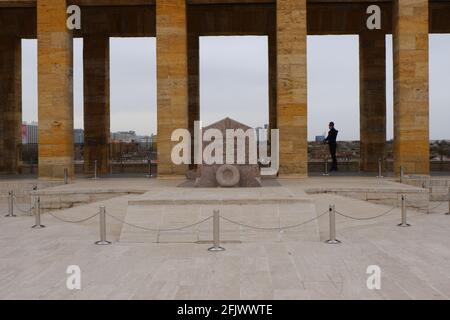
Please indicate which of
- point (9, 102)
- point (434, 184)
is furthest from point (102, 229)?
point (9, 102)

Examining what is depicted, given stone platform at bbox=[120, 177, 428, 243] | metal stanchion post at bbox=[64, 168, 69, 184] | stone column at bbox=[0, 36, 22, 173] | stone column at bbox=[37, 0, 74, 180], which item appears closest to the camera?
stone platform at bbox=[120, 177, 428, 243]

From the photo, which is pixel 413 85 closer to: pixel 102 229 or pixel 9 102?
pixel 102 229

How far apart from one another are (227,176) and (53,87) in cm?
1031

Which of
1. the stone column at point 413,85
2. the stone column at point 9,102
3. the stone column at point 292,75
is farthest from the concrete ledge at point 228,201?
the stone column at point 9,102

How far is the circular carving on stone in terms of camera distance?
16078mm

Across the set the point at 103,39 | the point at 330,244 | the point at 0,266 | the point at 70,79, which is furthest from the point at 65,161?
the point at 330,244

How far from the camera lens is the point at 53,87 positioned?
21.9m

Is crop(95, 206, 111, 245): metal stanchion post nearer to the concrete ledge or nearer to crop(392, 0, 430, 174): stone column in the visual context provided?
the concrete ledge

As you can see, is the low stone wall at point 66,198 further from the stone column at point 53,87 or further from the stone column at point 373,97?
the stone column at point 373,97

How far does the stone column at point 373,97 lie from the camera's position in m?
27.2

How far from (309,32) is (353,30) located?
2.45m

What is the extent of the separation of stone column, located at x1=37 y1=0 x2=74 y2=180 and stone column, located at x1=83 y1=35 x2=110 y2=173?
560 cm

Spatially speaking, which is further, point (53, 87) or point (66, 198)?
point (53, 87)

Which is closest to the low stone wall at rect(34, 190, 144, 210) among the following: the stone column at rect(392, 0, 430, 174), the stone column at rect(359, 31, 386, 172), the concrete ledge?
the concrete ledge
